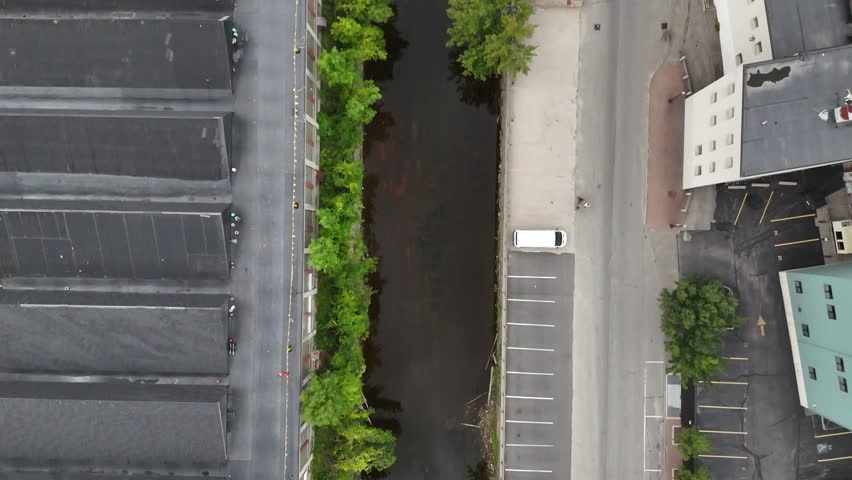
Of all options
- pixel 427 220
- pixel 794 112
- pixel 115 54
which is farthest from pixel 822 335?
pixel 115 54

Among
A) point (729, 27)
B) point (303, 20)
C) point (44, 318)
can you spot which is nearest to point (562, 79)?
point (729, 27)

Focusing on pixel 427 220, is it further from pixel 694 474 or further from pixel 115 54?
pixel 694 474

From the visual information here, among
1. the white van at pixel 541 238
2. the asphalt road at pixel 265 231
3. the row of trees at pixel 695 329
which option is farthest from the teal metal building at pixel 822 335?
the asphalt road at pixel 265 231

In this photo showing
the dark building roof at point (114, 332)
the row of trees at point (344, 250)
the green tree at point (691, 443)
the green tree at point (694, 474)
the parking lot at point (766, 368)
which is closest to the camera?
the dark building roof at point (114, 332)

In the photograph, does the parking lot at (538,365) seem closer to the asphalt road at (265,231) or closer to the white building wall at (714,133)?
the white building wall at (714,133)

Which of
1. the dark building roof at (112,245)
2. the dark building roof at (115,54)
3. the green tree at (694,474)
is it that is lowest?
the green tree at (694,474)

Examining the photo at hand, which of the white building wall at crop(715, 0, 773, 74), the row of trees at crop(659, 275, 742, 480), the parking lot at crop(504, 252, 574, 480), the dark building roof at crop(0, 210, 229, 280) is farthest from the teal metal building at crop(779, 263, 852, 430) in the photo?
the dark building roof at crop(0, 210, 229, 280)

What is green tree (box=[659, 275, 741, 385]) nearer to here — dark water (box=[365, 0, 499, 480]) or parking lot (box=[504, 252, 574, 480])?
parking lot (box=[504, 252, 574, 480])
